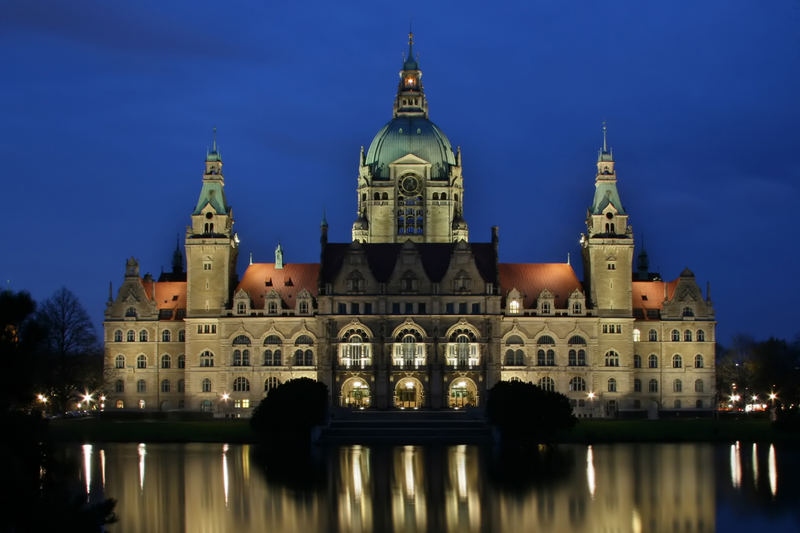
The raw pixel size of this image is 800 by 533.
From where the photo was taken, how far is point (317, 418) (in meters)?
83.7

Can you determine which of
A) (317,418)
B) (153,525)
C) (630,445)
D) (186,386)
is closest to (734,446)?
(630,445)

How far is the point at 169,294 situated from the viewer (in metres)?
118

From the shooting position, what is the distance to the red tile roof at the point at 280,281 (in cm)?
11406

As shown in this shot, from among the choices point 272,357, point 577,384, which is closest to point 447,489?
point 577,384

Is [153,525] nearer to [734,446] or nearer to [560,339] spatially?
[734,446]

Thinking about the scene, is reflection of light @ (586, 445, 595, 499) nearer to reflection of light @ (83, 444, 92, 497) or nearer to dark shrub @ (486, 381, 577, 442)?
dark shrub @ (486, 381, 577, 442)

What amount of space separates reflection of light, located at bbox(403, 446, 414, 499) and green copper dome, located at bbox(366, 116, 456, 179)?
54458 millimetres

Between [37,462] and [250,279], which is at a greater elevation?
[250,279]

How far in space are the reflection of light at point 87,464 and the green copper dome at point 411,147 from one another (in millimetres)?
57280

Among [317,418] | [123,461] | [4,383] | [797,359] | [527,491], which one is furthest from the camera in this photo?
[797,359]

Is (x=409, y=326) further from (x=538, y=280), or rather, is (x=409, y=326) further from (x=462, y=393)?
(x=538, y=280)

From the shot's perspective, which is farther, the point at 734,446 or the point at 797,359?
the point at 797,359

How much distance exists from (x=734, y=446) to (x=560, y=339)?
3449 centimetres

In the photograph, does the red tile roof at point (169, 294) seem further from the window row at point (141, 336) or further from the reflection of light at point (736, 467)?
the reflection of light at point (736, 467)
